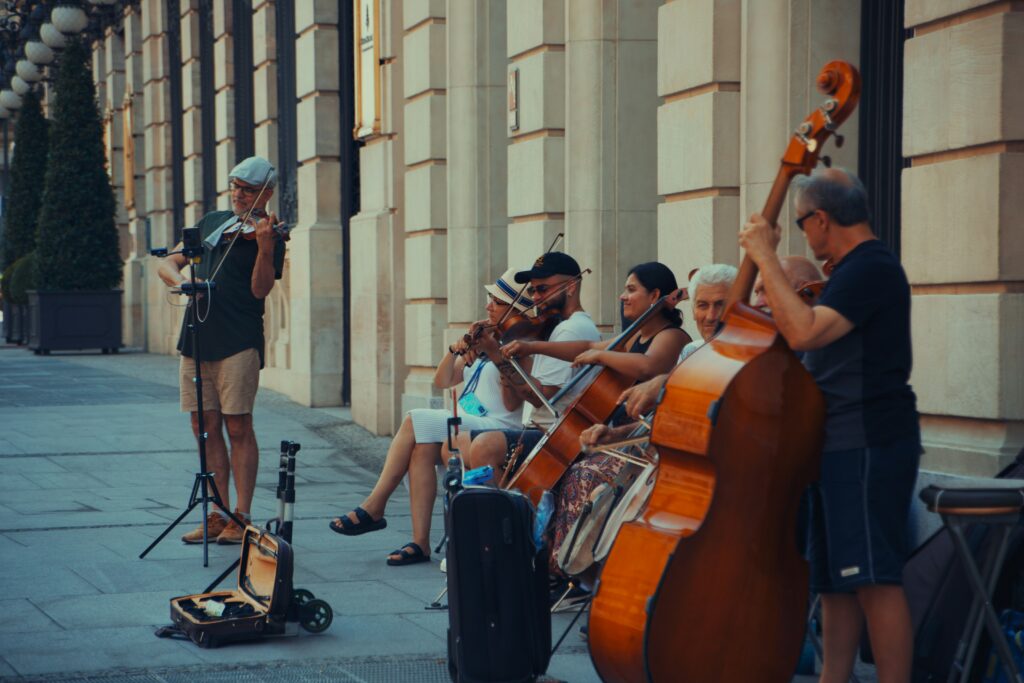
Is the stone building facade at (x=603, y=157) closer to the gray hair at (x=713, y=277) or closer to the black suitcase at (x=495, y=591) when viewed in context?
the gray hair at (x=713, y=277)

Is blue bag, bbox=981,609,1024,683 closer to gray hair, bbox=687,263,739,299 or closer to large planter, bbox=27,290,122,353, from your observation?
gray hair, bbox=687,263,739,299

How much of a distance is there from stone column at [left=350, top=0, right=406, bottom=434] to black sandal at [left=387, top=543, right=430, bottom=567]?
5.42 metres

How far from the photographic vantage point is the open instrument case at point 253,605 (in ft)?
17.7

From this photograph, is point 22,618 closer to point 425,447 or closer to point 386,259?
point 425,447

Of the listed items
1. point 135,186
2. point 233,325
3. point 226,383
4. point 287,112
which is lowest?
point 226,383

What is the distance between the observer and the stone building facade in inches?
242

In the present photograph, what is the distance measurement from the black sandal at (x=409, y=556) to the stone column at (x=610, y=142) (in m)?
2.89

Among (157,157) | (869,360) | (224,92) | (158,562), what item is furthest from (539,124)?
(157,157)

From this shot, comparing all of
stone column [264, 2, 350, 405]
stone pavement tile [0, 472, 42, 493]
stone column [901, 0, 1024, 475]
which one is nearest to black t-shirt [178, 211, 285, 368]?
stone pavement tile [0, 472, 42, 493]

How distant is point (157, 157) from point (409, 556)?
17.3 metres

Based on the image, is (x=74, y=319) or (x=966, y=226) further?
(x=74, y=319)

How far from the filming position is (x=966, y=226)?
6.16 m

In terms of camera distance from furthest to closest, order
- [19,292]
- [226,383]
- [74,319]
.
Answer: [19,292], [74,319], [226,383]

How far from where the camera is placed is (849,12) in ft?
24.9
